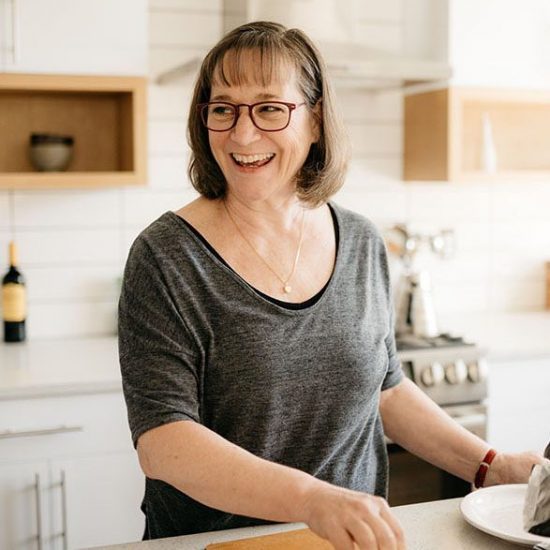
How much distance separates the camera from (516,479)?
142cm

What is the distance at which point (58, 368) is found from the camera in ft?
7.98

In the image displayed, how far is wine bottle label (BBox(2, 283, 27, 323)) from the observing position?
8.91 feet

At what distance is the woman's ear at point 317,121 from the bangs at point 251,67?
0.10 m

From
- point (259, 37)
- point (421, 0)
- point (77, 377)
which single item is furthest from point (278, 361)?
point (421, 0)

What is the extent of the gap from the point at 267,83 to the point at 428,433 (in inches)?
25.2

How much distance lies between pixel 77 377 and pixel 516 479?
1277 mm

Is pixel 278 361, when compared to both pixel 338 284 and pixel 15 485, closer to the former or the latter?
pixel 338 284

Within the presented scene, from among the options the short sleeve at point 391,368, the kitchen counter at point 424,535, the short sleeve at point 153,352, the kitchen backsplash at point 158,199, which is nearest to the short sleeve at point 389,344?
the short sleeve at point 391,368

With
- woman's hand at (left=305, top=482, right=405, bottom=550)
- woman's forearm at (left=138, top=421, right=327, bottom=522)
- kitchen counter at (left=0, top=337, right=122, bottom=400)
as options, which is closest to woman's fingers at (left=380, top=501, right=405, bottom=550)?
woman's hand at (left=305, top=482, right=405, bottom=550)

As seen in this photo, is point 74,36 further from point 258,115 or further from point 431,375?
point 431,375

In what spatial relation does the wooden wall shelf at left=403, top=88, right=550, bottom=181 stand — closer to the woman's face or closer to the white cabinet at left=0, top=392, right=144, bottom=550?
the white cabinet at left=0, top=392, right=144, bottom=550

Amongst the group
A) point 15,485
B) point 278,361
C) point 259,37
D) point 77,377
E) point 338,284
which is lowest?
point 15,485

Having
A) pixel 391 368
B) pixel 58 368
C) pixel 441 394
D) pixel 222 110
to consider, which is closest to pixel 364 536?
pixel 391 368

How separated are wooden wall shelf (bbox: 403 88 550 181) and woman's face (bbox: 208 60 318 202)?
152 cm
